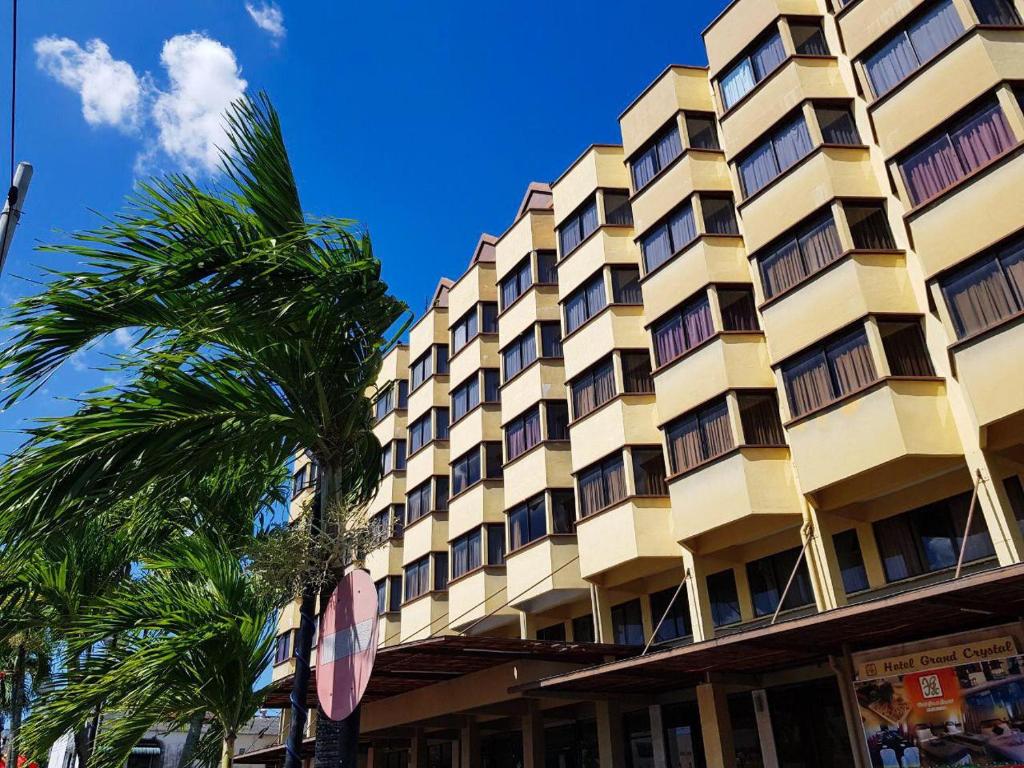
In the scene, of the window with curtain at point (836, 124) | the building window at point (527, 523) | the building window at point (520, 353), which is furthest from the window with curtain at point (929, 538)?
the building window at point (520, 353)

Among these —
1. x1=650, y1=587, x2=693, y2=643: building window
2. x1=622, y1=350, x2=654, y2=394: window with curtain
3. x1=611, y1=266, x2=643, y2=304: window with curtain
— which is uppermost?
x1=611, y1=266, x2=643, y2=304: window with curtain

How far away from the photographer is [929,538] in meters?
15.5

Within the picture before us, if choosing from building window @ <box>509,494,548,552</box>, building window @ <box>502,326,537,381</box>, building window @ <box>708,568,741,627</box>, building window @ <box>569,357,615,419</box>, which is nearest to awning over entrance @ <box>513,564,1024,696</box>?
building window @ <box>708,568,741,627</box>

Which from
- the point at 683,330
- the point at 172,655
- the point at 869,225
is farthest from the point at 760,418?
the point at 172,655

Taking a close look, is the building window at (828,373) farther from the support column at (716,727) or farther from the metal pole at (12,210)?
the metal pole at (12,210)

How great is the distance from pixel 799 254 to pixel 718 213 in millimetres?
3622

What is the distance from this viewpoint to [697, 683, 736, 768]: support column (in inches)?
654

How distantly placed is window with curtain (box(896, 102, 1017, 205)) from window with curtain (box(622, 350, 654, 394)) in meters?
8.37

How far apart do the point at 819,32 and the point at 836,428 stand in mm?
10387

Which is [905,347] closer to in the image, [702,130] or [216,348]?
[702,130]

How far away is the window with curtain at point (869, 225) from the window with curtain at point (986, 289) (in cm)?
255

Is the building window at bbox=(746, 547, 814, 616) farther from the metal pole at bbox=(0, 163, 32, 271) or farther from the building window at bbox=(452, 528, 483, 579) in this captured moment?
the metal pole at bbox=(0, 163, 32, 271)

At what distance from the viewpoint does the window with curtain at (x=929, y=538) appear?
48.4 ft

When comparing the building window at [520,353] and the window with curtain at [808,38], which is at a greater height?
the window with curtain at [808,38]
